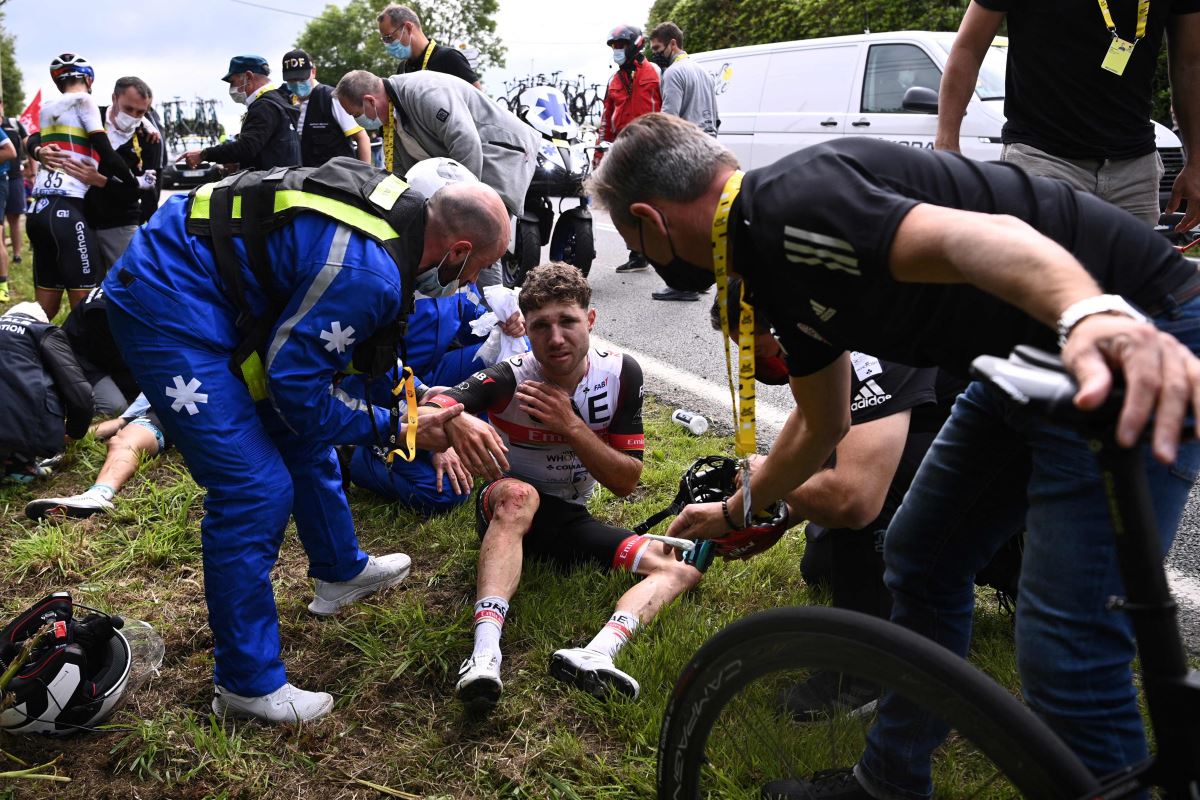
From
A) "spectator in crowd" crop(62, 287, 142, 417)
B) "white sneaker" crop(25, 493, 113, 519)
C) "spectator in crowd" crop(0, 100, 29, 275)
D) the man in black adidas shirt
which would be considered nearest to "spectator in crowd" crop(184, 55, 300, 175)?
"spectator in crowd" crop(62, 287, 142, 417)

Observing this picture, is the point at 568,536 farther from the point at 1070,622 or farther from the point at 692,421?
the point at 1070,622

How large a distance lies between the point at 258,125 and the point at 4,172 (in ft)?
13.7

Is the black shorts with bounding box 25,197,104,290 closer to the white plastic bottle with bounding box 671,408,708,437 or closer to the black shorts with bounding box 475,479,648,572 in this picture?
the white plastic bottle with bounding box 671,408,708,437

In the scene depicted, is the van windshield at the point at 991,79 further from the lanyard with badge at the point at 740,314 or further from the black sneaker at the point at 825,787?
the black sneaker at the point at 825,787

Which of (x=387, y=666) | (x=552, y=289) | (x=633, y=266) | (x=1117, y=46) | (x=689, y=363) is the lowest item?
(x=633, y=266)

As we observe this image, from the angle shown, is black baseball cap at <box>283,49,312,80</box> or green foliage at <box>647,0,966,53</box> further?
green foliage at <box>647,0,966,53</box>

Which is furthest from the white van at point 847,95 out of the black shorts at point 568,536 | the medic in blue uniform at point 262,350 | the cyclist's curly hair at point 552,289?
the medic in blue uniform at point 262,350

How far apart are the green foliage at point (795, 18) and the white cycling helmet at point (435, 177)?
38.6 ft

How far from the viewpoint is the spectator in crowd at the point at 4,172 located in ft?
24.0

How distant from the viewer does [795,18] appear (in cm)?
1614

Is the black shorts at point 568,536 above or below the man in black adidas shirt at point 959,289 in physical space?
below

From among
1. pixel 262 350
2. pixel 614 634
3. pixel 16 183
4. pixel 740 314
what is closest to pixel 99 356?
pixel 262 350

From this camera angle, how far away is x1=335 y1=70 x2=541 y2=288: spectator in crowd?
5102mm

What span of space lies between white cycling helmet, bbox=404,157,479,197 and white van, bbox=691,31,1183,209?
16.4ft
